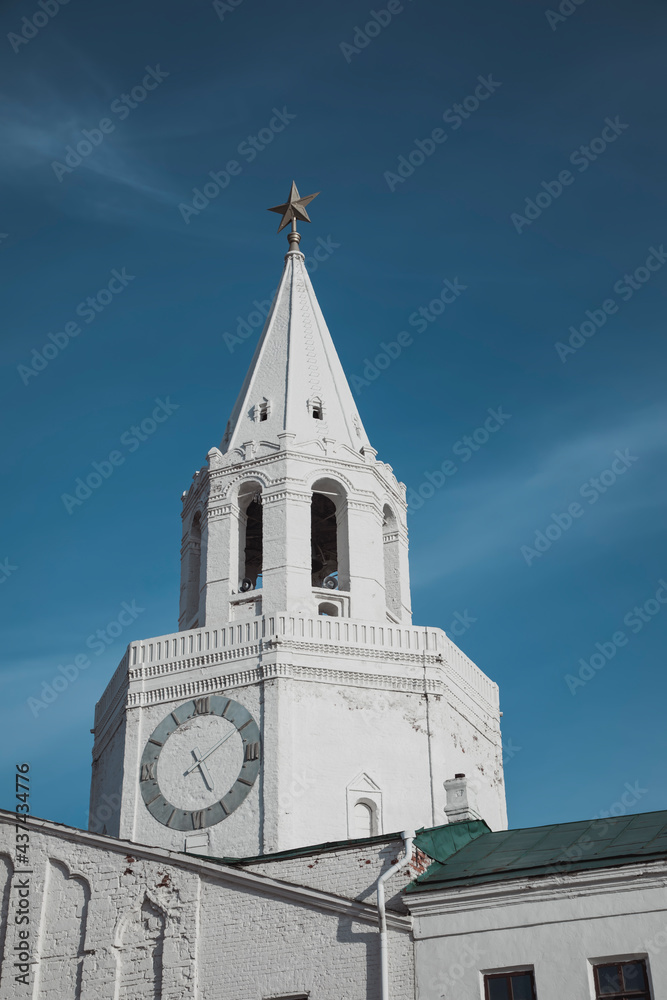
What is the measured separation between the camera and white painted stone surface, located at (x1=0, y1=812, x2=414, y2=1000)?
77.2 feet

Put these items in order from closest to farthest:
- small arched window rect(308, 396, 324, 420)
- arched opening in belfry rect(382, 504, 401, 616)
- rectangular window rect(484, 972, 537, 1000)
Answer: rectangular window rect(484, 972, 537, 1000) < arched opening in belfry rect(382, 504, 401, 616) < small arched window rect(308, 396, 324, 420)

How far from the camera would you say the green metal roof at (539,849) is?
22562 mm

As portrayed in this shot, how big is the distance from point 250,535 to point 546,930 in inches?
875

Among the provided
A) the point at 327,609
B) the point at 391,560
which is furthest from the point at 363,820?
the point at 391,560

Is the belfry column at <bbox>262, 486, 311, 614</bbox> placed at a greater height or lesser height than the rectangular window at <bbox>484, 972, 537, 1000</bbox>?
greater

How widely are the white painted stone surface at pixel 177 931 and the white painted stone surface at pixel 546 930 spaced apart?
1.96 ft

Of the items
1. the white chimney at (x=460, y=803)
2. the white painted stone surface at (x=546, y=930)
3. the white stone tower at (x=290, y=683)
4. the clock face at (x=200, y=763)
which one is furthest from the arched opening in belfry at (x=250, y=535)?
the white painted stone surface at (x=546, y=930)

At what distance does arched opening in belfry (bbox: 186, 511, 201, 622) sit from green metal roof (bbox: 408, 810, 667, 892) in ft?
45.9

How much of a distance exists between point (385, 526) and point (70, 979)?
18.4 m

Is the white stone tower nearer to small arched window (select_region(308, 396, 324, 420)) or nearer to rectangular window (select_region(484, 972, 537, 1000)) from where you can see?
small arched window (select_region(308, 396, 324, 420))

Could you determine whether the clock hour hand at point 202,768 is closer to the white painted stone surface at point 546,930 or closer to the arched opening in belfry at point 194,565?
the arched opening in belfry at point 194,565

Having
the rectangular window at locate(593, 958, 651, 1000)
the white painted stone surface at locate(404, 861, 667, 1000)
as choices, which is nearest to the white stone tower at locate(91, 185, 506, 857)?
the white painted stone surface at locate(404, 861, 667, 1000)

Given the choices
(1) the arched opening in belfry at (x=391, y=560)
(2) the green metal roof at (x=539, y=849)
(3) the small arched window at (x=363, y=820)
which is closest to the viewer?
(2) the green metal roof at (x=539, y=849)

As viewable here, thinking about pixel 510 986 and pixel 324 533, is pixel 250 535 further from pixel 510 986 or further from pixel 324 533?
pixel 510 986
